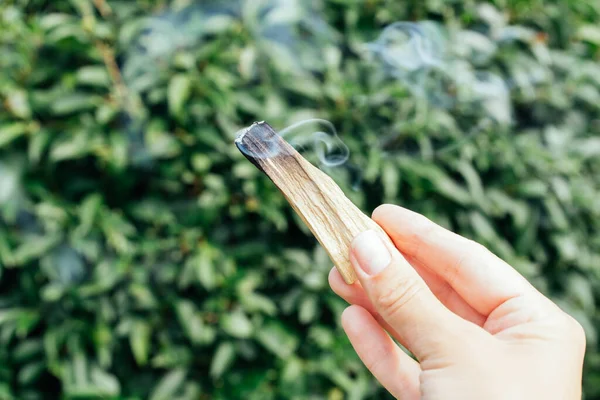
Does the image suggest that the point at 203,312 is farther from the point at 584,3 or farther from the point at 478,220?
the point at 584,3

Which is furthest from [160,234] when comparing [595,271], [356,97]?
[595,271]

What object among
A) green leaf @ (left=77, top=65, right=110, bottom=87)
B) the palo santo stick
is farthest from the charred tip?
green leaf @ (left=77, top=65, right=110, bottom=87)

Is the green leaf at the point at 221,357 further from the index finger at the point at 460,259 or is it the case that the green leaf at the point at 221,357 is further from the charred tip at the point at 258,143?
the charred tip at the point at 258,143

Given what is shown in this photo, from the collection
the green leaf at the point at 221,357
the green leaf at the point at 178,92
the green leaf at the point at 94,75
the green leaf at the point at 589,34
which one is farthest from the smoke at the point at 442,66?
the green leaf at the point at 221,357

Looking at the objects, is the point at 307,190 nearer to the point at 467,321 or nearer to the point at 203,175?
the point at 467,321

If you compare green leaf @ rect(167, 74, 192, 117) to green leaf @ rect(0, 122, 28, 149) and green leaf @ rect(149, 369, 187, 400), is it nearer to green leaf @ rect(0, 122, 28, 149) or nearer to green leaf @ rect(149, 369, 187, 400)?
green leaf @ rect(0, 122, 28, 149)

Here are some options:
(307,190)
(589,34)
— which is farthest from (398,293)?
(589,34)
